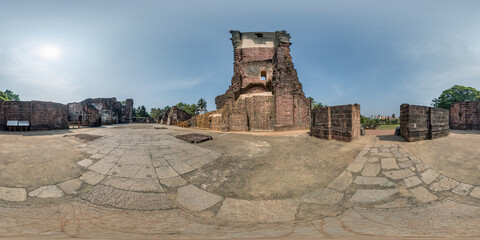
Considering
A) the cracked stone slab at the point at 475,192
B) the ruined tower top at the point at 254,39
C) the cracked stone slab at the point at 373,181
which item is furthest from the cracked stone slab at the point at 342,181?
the ruined tower top at the point at 254,39

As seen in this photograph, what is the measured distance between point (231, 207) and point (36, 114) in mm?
12544

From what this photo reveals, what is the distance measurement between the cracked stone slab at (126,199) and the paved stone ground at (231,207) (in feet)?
0.05

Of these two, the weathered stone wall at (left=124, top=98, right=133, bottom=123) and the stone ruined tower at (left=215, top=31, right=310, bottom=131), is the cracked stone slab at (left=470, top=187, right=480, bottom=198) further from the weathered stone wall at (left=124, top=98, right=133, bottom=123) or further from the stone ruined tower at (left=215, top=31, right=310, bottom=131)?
the weathered stone wall at (left=124, top=98, right=133, bottom=123)

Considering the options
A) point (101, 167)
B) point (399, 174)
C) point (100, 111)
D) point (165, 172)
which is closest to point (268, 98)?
point (399, 174)

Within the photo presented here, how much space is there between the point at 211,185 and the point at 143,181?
141cm

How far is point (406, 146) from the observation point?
4.89 m

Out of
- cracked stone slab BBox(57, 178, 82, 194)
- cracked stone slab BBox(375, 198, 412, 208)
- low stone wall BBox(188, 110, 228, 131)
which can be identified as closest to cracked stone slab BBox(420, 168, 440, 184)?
cracked stone slab BBox(375, 198, 412, 208)

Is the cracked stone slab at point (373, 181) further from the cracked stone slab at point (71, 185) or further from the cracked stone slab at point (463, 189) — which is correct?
the cracked stone slab at point (71, 185)

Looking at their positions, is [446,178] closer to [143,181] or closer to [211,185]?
[211,185]

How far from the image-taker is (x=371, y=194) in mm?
3281

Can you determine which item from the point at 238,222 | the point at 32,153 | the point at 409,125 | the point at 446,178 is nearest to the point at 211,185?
the point at 238,222

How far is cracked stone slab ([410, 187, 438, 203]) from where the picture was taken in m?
3.12

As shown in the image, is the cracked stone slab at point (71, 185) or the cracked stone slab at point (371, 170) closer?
the cracked stone slab at point (71, 185)

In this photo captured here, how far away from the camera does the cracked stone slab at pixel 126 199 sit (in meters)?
2.87
